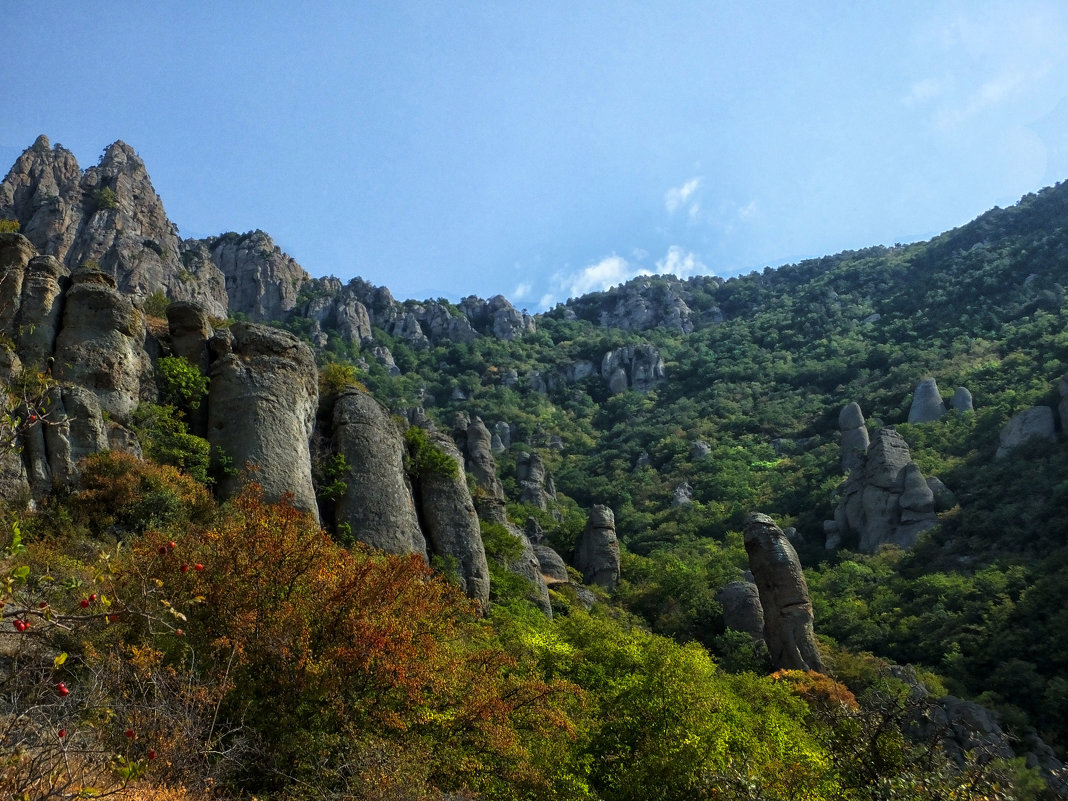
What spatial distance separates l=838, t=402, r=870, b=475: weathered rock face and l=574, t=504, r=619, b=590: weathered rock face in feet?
73.2

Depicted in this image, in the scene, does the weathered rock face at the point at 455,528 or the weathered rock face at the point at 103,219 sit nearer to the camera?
the weathered rock face at the point at 455,528

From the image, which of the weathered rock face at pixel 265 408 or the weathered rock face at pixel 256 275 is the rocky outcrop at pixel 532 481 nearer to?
the weathered rock face at pixel 265 408

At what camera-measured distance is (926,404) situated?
191 feet

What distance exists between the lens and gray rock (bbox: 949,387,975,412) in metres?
55.6

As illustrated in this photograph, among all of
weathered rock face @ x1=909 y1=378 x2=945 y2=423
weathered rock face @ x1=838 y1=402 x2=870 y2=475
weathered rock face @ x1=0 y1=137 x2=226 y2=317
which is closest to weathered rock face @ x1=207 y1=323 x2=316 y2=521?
weathered rock face @ x1=0 y1=137 x2=226 y2=317

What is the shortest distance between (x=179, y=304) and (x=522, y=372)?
72288mm

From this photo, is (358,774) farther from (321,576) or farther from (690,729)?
(690,729)

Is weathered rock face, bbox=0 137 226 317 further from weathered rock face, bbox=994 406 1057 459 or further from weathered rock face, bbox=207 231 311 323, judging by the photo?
weathered rock face, bbox=994 406 1057 459

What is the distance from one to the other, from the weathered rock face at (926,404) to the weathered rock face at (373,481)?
47948 millimetres

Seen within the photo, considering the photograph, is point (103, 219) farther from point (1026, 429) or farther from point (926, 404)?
point (1026, 429)

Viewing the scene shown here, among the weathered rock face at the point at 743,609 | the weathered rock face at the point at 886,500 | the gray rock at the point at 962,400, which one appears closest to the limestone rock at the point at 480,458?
the weathered rock face at the point at 743,609

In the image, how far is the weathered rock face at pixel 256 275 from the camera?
89125 millimetres

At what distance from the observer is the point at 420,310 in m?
107

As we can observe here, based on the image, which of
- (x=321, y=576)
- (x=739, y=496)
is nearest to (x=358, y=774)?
(x=321, y=576)
